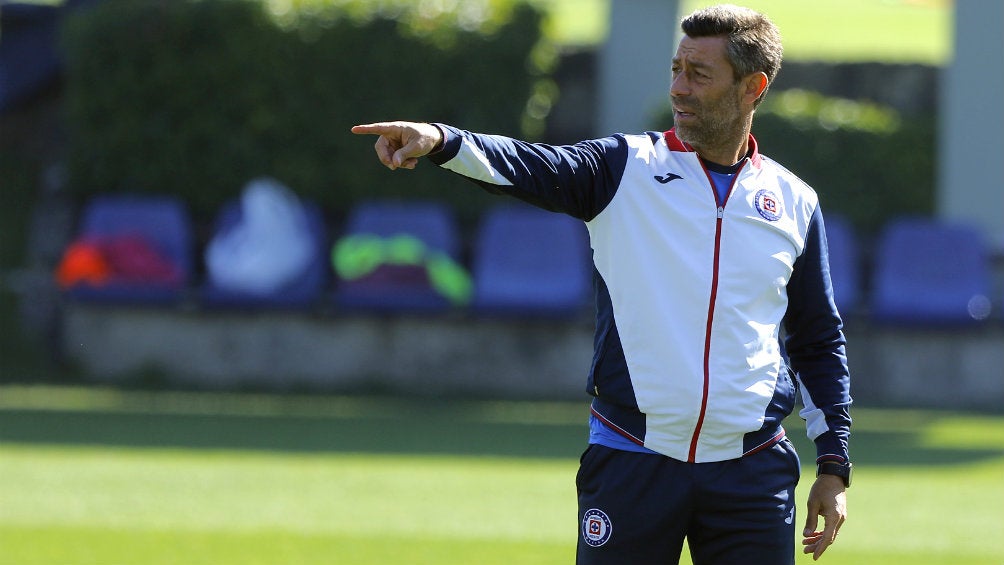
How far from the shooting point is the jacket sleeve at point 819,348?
13.0 feet

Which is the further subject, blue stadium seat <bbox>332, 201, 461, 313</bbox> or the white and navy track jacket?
blue stadium seat <bbox>332, 201, 461, 313</bbox>

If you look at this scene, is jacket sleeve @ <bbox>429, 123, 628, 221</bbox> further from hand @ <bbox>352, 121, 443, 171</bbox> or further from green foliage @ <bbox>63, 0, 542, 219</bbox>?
green foliage @ <bbox>63, 0, 542, 219</bbox>

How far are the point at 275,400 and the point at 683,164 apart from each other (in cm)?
1033

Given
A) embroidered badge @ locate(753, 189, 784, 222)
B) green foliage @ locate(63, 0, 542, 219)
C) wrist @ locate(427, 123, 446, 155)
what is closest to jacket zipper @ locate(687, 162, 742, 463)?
embroidered badge @ locate(753, 189, 784, 222)

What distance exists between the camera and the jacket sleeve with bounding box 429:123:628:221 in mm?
3545

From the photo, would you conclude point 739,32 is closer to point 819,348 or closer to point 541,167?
point 541,167

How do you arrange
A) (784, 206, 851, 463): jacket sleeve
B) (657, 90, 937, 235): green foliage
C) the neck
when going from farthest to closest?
(657, 90, 937, 235): green foliage < (784, 206, 851, 463): jacket sleeve < the neck

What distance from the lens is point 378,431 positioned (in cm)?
1185

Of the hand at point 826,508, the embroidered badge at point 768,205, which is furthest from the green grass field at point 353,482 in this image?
the embroidered badge at point 768,205

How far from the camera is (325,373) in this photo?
1438 cm

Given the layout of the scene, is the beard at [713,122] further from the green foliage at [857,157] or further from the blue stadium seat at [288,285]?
the green foliage at [857,157]

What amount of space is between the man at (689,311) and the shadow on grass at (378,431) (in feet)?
22.8

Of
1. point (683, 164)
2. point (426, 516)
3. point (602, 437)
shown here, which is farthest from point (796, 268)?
point (426, 516)

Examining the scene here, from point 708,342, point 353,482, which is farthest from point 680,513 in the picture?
point 353,482
